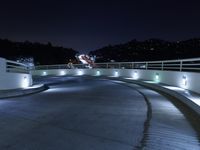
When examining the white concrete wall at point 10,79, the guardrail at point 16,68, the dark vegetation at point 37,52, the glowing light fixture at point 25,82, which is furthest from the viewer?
the dark vegetation at point 37,52

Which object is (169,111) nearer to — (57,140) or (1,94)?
(57,140)

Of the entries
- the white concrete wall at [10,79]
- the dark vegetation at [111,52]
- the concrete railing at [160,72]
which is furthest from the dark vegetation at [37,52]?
the white concrete wall at [10,79]

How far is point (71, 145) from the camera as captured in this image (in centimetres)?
558

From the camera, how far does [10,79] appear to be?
15.6 metres

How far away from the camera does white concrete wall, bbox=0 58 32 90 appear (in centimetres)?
1467

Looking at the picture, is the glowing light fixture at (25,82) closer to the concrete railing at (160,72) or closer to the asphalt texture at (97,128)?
→ the asphalt texture at (97,128)

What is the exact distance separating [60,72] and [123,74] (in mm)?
14910

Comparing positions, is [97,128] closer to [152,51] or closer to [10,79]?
[10,79]

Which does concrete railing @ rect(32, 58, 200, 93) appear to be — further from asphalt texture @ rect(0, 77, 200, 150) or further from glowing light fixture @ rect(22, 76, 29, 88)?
glowing light fixture @ rect(22, 76, 29, 88)

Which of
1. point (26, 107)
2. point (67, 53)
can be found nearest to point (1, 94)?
point (26, 107)

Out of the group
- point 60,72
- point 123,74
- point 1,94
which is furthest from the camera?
point 60,72

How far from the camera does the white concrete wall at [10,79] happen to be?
48.1 ft

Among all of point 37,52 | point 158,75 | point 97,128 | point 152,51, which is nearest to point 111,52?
point 152,51

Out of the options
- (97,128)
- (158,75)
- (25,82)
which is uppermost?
(158,75)
